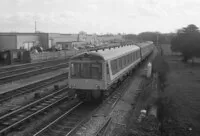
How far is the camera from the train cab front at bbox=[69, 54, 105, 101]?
12.4m

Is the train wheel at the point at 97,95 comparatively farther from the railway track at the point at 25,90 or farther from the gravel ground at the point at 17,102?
the railway track at the point at 25,90

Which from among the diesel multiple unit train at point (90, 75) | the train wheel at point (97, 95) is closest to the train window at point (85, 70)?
the diesel multiple unit train at point (90, 75)

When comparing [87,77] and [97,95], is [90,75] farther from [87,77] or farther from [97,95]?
[97,95]

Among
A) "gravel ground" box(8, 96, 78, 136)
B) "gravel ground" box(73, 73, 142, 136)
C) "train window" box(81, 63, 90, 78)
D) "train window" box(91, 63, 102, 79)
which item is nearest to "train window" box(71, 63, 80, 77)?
"train window" box(81, 63, 90, 78)

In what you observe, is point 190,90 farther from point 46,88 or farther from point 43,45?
point 43,45

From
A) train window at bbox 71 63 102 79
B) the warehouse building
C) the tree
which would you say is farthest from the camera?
the warehouse building

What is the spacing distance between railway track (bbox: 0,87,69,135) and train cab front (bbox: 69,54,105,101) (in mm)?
1745

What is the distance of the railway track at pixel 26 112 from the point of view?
999cm

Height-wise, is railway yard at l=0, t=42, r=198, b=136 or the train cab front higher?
the train cab front

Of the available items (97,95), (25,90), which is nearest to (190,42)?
(97,95)

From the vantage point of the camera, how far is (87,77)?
12.5 m

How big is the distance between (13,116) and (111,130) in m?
4.92

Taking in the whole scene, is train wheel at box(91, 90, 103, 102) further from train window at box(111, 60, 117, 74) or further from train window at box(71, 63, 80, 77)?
train window at box(111, 60, 117, 74)

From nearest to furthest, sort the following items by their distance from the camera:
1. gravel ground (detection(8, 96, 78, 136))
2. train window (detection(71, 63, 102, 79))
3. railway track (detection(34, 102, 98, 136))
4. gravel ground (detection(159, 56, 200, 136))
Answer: railway track (detection(34, 102, 98, 136)) → gravel ground (detection(8, 96, 78, 136)) → gravel ground (detection(159, 56, 200, 136)) → train window (detection(71, 63, 102, 79))
